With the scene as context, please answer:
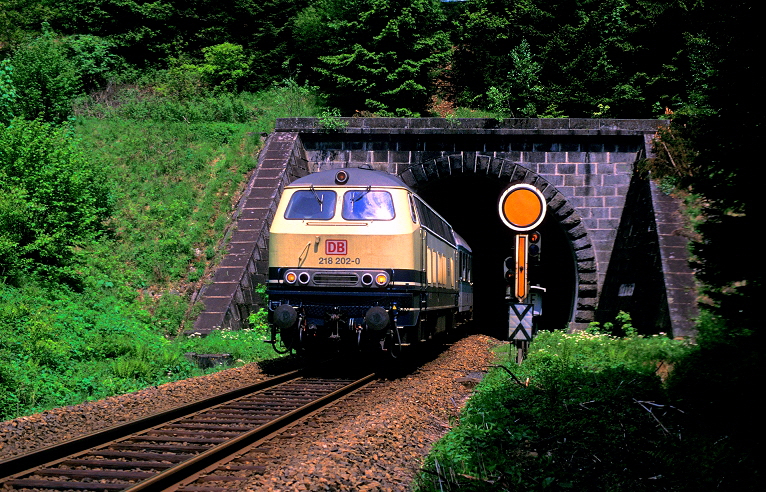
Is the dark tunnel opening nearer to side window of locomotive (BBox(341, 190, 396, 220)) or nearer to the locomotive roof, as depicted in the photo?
the locomotive roof

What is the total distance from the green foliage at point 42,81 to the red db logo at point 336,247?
15.2m

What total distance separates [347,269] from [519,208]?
3.24m

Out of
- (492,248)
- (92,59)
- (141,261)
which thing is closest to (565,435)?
(141,261)

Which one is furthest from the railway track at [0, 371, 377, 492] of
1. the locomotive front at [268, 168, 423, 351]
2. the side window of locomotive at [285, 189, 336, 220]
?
the side window of locomotive at [285, 189, 336, 220]

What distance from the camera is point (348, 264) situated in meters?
11.3

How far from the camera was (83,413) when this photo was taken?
8062 mm

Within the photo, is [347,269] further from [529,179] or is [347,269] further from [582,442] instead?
[529,179]

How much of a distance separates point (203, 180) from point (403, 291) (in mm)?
11297

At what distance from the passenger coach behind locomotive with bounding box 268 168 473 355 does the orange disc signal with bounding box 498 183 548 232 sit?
2.40m

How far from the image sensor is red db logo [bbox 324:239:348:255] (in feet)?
37.2

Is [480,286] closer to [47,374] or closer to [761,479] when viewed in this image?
[47,374]

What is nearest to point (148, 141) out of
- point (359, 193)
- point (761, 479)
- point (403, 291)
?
point (359, 193)

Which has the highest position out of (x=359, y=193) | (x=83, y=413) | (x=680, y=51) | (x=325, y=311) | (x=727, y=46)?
A: (x=680, y=51)

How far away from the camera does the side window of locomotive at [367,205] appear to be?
456 inches
